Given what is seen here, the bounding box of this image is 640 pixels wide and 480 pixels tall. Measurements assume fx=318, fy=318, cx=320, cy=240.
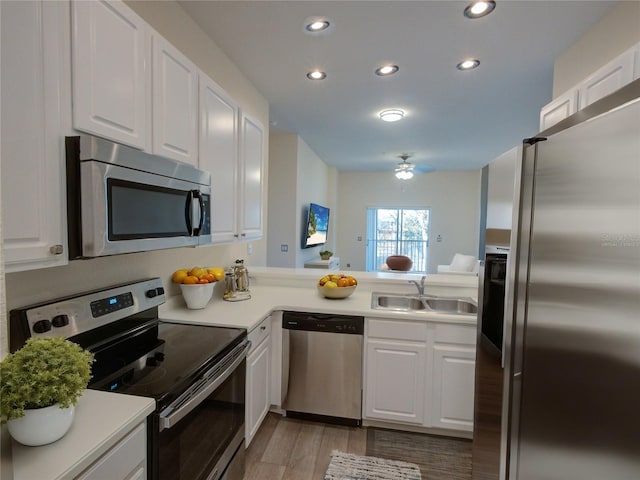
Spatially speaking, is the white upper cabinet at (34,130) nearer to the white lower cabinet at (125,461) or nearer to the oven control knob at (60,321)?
the oven control knob at (60,321)

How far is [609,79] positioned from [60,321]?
2.70 metres

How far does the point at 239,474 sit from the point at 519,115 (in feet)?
14.8

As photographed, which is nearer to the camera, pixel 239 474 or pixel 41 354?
pixel 41 354

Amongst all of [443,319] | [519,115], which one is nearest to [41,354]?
[443,319]

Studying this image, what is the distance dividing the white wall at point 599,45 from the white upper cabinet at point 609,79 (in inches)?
17.3

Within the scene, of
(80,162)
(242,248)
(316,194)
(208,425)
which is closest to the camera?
(80,162)

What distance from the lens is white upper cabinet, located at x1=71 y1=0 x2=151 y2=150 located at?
1012mm

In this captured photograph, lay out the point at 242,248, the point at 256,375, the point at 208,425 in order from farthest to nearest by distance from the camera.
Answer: the point at 242,248
the point at 256,375
the point at 208,425

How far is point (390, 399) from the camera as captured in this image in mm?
2184

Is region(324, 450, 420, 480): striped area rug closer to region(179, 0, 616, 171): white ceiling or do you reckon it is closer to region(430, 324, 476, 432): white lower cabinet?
→ region(430, 324, 476, 432): white lower cabinet

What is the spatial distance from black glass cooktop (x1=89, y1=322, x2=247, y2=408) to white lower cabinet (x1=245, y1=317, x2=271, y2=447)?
0.28 metres

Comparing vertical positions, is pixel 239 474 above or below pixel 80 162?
below

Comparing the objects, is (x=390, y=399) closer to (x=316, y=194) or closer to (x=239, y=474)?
(x=239, y=474)

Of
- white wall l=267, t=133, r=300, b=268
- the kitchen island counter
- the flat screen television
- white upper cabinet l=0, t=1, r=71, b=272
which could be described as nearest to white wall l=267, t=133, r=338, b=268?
white wall l=267, t=133, r=300, b=268
